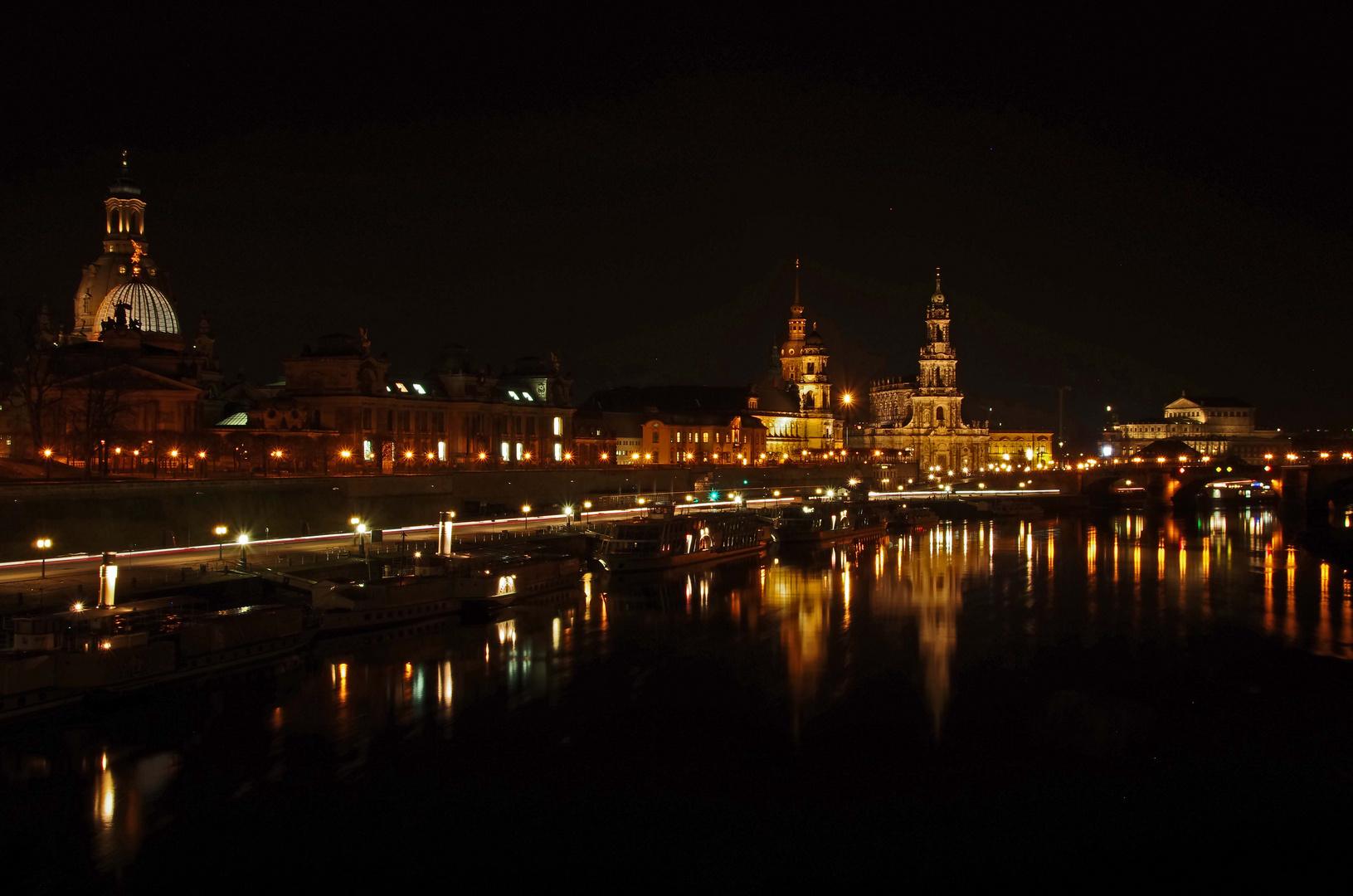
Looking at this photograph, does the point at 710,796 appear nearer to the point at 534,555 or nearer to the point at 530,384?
the point at 534,555

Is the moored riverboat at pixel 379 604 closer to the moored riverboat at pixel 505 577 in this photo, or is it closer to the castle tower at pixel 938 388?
the moored riverboat at pixel 505 577

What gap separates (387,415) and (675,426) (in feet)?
143

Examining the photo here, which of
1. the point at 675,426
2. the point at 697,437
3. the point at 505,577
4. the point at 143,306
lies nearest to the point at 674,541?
the point at 505,577

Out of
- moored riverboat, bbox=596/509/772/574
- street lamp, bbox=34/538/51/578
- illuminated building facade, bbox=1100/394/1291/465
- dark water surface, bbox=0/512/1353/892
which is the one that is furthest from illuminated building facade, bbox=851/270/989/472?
street lamp, bbox=34/538/51/578

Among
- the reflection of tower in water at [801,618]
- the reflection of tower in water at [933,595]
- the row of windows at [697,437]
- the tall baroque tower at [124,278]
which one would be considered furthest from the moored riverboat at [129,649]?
the row of windows at [697,437]

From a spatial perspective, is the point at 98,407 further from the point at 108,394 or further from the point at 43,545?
the point at 43,545

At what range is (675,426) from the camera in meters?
112

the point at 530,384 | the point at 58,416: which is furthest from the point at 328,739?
the point at 530,384

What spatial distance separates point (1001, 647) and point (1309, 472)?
214ft

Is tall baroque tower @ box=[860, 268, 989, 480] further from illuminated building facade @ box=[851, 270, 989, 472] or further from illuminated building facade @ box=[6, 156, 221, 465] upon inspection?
illuminated building facade @ box=[6, 156, 221, 465]

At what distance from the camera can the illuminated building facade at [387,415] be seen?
67.2 metres

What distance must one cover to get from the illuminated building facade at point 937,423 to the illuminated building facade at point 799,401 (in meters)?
8.30

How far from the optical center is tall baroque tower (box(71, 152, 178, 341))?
282 ft

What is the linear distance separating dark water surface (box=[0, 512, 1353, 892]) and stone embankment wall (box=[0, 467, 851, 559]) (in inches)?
591
